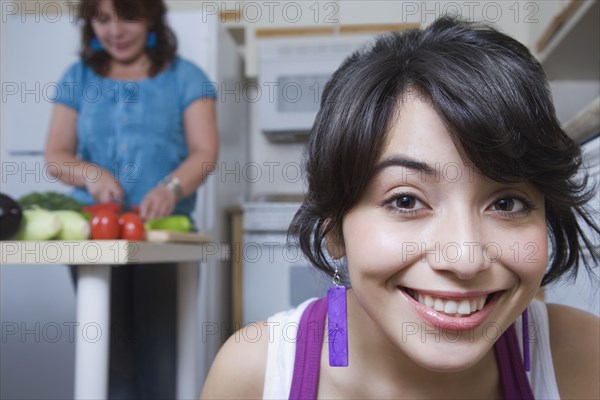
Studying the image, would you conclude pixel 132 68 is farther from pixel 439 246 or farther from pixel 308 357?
pixel 439 246

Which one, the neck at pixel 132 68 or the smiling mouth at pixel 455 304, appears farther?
the neck at pixel 132 68

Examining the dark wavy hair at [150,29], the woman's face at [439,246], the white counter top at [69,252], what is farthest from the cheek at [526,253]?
the dark wavy hair at [150,29]

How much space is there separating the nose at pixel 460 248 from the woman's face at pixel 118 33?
1.36m

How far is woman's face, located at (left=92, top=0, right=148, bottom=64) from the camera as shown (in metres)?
1.61

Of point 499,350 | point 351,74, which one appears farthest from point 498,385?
point 351,74

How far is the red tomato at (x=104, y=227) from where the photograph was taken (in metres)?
0.96

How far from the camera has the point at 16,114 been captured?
209 centimetres

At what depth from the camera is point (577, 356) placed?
2.34 ft

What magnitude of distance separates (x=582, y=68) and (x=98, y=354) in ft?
5.95

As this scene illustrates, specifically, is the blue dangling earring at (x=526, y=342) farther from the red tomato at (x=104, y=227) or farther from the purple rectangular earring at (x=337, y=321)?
the red tomato at (x=104, y=227)

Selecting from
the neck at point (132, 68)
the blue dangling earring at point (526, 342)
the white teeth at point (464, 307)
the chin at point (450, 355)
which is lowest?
the blue dangling earring at point (526, 342)

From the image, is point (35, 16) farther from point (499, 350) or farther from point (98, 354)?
point (499, 350)

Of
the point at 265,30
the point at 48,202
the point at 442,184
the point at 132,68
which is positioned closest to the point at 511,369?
the point at 442,184

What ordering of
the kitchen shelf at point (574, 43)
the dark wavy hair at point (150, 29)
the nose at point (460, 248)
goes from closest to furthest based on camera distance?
the nose at point (460, 248) < the kitchen shelf at point (574, 43) < the dark wavy hair at point (150, 29)
